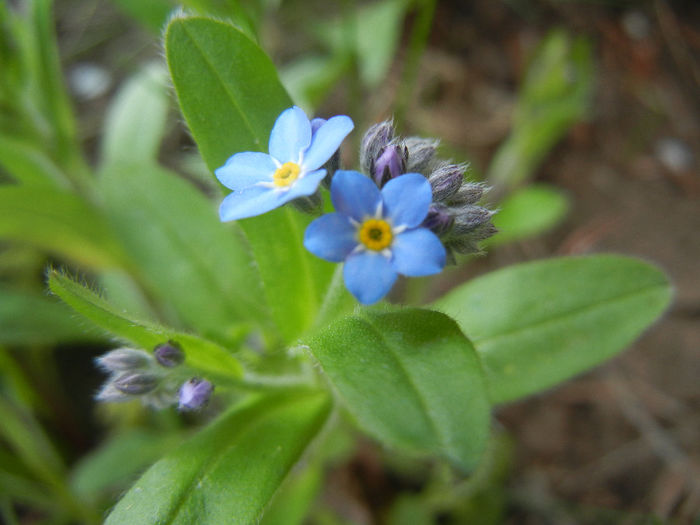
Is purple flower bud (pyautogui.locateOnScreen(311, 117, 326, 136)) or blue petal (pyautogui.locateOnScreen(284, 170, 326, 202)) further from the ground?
purple flower bud (pyautogui.locateOnScreen(311, 117, 326, 136))

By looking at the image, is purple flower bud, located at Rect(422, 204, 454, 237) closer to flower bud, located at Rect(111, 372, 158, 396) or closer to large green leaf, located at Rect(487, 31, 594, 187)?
flower bud, located at Rect(111, 372, 158, 396)

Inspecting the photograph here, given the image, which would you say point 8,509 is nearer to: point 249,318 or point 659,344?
point 249,318

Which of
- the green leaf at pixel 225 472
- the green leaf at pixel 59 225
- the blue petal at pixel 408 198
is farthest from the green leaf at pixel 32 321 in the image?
the blue petal at pixel 408 198

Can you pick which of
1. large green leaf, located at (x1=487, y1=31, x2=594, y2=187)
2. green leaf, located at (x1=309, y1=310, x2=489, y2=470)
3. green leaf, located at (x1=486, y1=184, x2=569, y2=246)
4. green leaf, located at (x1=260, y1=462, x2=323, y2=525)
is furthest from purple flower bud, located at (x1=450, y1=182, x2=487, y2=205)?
large green leaf, located at (x1=487, y1=31, x2=594, y2=187)

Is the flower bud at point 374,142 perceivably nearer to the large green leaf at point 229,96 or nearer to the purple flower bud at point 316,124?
the purple flower bud at point 316,124

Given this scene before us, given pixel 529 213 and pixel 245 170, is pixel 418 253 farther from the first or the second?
pixel 529 213

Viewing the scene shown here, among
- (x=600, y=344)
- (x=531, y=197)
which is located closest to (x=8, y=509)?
(x=600, y=344)
